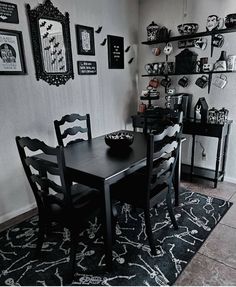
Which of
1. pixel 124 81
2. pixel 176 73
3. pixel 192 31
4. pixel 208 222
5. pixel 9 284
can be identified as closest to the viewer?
pixel 9 284

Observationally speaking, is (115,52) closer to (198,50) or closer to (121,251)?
(198,50)

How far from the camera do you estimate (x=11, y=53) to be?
2.12 metres

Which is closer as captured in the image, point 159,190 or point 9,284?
point 9,284

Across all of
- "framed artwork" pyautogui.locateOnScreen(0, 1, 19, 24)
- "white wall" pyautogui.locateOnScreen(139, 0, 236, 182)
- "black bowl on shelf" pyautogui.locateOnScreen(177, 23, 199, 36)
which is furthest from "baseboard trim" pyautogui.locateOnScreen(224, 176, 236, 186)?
"framed artwork" pyautogui.locateOnScreen(0, 1, 19, 24)

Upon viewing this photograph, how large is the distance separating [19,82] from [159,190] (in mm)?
1676

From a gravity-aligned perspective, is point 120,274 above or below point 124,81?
below

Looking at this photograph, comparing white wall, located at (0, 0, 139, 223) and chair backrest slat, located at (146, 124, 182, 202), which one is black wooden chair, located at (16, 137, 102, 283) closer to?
chair backrest slat, located at (146, 124, 182, 202)

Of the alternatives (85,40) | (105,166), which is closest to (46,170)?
(105,166)

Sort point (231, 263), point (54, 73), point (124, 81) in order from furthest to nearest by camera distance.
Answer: point (124, 81), point (54, 73), point (231, 263)

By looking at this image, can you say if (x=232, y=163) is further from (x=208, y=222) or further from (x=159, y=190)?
(x=159, y=190)

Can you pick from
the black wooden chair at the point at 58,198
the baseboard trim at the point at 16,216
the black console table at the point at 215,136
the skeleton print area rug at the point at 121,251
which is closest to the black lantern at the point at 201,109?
the black console table at the point at 215,136

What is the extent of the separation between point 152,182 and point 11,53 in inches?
68.6

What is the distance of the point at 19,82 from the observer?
7.27ft

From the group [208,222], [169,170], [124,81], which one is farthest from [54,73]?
[208,222]
